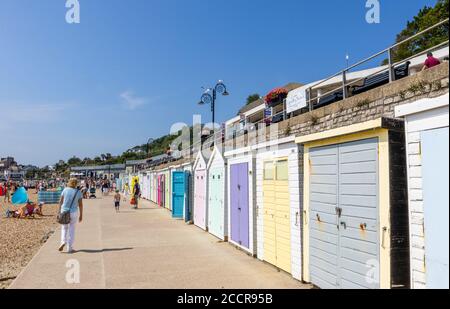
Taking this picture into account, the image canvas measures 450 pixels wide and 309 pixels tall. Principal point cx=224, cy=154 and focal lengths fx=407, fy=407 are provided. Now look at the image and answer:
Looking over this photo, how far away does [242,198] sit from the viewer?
410 inches

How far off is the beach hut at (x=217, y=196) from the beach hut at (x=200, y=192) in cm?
50

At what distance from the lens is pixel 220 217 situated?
1231 centimetres

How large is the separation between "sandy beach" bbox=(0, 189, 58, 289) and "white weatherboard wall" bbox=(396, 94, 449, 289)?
676 cm

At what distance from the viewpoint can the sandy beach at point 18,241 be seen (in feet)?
29.0

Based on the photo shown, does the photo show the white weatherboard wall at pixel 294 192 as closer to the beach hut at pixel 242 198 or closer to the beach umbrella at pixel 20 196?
the beach hut at pixel 242 198

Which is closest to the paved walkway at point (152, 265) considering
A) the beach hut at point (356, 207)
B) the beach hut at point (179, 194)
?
the beach hut at point (356, 207)

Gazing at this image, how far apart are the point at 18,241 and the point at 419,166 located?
11975 millimetres

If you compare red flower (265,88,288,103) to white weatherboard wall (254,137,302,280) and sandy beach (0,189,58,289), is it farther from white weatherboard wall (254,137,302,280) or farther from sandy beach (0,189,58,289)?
sandy beach (0,189,58,289)

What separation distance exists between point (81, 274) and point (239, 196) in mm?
4432

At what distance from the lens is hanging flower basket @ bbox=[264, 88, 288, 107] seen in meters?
12.2

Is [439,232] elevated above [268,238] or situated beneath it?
elevated above

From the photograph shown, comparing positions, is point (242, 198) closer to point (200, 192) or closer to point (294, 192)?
point (294, 192)
